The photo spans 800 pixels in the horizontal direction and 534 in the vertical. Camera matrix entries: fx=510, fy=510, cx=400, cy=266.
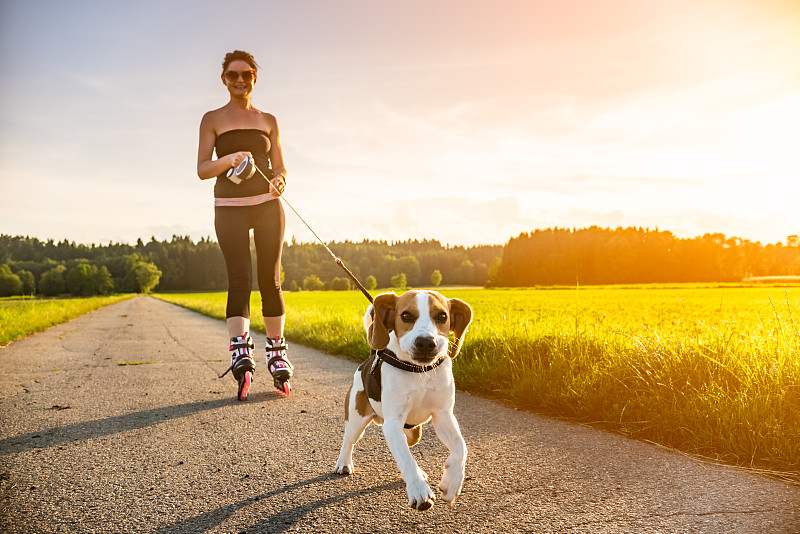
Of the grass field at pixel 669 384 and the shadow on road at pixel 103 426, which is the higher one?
the grass field at pixel 669 384

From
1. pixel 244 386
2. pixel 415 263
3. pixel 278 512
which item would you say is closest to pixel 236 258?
pixel 244 386

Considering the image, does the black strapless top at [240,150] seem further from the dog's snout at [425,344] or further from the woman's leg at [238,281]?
the dog's snout at [425,344]

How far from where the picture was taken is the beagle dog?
213 cm

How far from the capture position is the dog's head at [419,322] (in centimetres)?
213

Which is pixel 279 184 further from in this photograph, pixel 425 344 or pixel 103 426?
pixel 425 344

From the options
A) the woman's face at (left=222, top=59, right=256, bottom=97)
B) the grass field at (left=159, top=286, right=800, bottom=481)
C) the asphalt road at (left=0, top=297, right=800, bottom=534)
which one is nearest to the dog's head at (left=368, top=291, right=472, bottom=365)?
the asphalt road at (left=0, top=297, right=800, bottom=534)

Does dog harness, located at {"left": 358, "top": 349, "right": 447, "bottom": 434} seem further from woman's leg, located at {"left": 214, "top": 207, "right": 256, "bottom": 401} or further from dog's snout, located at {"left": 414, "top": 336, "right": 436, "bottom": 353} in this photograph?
woman's leg, located at {"left": 214, "top": 207, "right": 256, "bottom": 401}

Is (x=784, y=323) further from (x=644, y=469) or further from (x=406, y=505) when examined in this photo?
(x=406, y=505)

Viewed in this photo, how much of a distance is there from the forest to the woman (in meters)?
19.7

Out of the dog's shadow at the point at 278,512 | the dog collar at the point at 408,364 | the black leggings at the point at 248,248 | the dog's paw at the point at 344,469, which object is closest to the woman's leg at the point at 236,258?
the black leggings at the point at 248,248

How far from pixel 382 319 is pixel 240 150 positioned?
2.79 m

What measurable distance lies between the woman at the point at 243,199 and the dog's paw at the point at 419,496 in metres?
2.89

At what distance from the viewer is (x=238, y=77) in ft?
14.9

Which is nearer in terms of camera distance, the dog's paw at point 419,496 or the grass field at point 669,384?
the dog's paw at point 419,496
